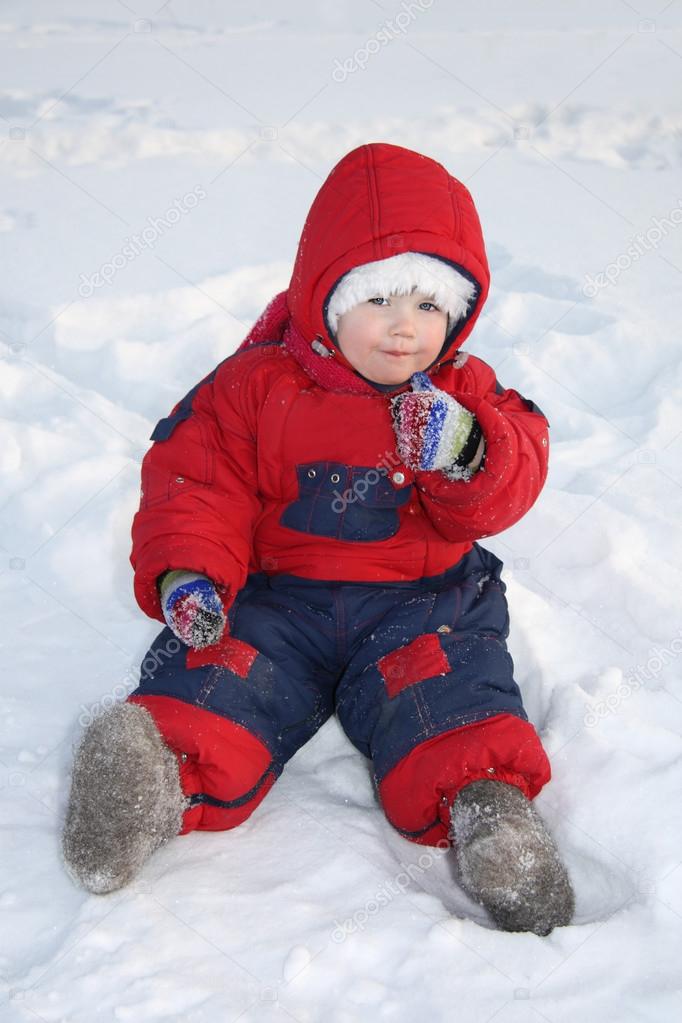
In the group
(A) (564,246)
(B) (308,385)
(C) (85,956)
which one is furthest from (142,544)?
(A) (564,246)

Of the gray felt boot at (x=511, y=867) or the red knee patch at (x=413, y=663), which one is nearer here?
the gray felt boot at (x=511, y=867)

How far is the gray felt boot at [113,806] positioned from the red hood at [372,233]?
29.7 inches

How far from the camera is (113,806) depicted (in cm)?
160

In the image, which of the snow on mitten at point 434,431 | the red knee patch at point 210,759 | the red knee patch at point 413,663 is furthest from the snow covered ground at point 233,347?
the snow on mitten at point 434,431

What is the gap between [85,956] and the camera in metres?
1.47

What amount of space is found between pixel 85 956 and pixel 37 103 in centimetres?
423

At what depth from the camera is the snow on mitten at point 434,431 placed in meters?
1.76

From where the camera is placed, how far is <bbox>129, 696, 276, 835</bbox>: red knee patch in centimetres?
176

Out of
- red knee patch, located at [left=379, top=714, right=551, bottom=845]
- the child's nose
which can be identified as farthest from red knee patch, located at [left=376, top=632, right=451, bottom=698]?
the child's nose

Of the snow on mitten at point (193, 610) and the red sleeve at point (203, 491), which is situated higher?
the red sleeve at point (203, 491)

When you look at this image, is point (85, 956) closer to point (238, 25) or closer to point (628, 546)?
point (628, 546)

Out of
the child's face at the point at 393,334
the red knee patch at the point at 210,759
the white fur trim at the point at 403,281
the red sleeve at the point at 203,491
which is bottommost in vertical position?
the red knee patch at the point at 210,759

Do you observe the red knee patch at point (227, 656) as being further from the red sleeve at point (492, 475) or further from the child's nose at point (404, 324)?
the child's nose at point (404, 324)

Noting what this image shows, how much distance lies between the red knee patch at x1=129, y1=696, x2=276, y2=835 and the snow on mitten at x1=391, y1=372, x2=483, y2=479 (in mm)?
541
